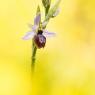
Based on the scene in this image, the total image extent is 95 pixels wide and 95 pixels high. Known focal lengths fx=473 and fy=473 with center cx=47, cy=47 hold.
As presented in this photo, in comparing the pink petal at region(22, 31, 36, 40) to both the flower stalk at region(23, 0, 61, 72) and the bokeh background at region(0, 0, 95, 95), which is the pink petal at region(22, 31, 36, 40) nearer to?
the flower stalk at region(23, 0, 61, 72)

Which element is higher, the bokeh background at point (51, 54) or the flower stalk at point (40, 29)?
the flower stalk at point (40, 29)

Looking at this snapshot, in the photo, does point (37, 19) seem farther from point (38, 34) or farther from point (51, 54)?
point (51, 54)

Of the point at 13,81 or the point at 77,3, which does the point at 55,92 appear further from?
the point at 77,3

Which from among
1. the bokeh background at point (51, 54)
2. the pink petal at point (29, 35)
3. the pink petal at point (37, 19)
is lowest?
the bokeh background at point (51, 54)

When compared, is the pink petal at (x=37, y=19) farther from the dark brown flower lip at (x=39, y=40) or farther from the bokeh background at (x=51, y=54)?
the bokeh background at (x=51, y=54)

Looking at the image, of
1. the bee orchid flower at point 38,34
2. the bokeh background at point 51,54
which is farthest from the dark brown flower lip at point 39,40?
the bokeh background at point 51,54

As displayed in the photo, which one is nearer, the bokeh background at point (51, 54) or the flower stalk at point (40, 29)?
the flower stalk at point (40, 29)

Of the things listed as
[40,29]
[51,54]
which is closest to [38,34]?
[40,29]

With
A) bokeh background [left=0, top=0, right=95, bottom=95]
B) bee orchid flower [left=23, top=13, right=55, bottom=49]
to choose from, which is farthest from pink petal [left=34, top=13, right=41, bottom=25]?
bokeh background [left=0, top=0, right=95, bottom=95]

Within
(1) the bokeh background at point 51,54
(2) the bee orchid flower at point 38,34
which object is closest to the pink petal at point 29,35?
(2) the bee orchid flower at point 38,34
